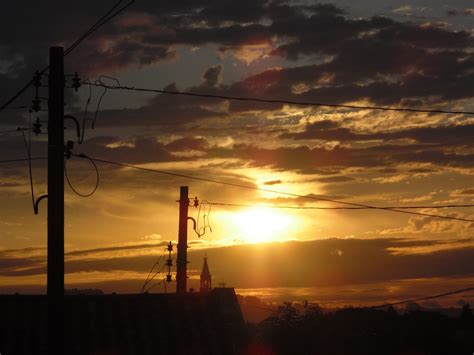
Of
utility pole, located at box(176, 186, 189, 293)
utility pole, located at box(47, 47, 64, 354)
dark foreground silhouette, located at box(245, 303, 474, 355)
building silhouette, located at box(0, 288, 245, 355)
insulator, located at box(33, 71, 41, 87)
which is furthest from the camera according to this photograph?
dark foreground silhouette, located at box(245, 303, 474, 355)

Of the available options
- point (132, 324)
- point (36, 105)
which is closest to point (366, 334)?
point (132, 324)

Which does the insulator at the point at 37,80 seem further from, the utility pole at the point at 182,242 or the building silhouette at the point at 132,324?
the utility pole at the point at 182,242

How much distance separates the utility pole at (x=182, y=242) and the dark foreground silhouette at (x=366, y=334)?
15.3ft

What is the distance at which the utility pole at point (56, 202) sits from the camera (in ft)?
60.3

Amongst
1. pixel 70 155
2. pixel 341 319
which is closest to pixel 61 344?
pixel 70 155

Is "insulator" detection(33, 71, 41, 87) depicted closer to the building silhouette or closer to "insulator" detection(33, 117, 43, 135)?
"insulator" detection(33, 117, 43, 135)

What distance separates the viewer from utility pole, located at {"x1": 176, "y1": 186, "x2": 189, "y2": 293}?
122ft

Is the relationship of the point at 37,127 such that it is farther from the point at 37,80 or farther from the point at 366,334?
Answer: the point at 366,334

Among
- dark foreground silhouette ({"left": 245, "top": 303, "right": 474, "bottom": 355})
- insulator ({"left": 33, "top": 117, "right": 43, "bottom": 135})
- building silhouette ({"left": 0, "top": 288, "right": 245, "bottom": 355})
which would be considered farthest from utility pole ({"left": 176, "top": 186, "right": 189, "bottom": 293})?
insulator ({"left": 33, "top": 117, "right": 43, "bottom": 135})

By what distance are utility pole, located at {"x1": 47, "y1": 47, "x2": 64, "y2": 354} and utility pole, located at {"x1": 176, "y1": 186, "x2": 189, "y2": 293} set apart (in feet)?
60.6

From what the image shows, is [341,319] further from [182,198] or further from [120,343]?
[120,343]

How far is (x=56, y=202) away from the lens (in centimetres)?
1881

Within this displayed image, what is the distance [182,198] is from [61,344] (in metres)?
20.7

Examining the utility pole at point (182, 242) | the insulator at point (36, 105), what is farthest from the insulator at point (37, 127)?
the utility pole at point (182, 242)
